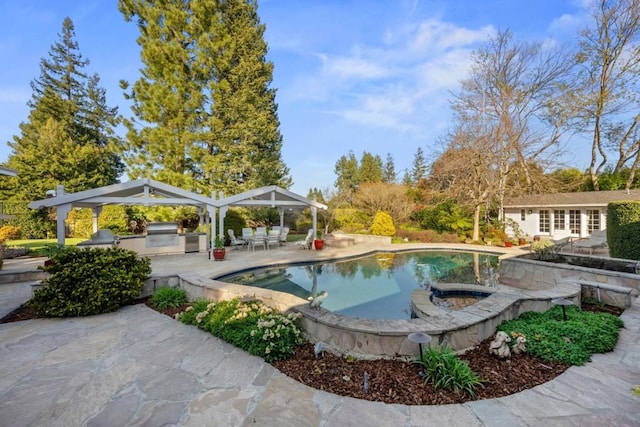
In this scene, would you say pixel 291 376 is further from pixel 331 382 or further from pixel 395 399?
pixel 395 399

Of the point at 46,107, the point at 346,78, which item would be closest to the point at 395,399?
the point at 346,78

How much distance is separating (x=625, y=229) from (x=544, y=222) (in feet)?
40.5

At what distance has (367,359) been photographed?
135 inches

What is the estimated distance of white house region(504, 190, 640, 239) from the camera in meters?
15.9

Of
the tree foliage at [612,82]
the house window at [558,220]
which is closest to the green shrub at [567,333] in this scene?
the house window at [558,220]

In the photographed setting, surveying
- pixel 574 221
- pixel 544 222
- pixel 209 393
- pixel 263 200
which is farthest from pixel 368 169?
pixel 209 393

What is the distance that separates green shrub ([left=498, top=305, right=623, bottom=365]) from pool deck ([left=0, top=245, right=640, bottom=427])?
123 millimetres

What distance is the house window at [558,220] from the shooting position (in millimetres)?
17500

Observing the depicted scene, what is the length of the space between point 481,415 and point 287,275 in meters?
7.38

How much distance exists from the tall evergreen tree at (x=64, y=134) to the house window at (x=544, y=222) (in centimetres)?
2697

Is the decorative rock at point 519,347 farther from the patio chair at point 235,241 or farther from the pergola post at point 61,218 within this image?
the patio chair at point 235,241

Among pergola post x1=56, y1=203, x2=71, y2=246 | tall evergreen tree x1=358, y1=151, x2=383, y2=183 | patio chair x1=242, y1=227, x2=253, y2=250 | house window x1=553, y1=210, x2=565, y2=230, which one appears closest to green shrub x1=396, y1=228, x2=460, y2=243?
house window x1=553, y1=210, x2=565, y2=230

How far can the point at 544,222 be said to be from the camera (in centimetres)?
1825

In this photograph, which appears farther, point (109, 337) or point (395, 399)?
point (109, 337)
